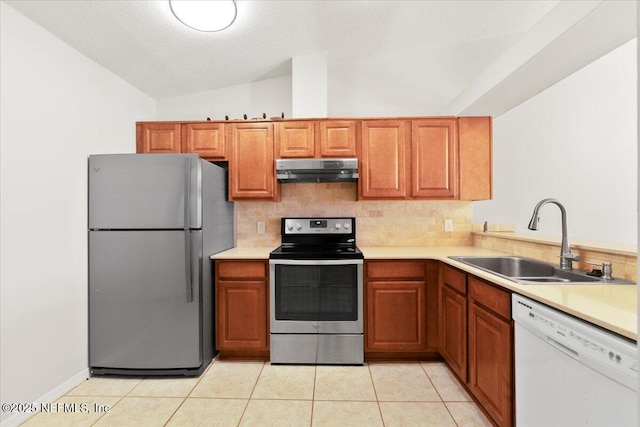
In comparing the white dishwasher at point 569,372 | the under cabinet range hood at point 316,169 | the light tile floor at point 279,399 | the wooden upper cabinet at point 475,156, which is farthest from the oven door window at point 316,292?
the wooden upper cabinet at point 475,156

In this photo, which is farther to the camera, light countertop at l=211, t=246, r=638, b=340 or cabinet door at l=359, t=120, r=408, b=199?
cabinet door at l=359, t=120, r=408, b=199

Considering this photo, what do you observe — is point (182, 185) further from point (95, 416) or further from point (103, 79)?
point (95, 416)

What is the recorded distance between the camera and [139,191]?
230 centimetres

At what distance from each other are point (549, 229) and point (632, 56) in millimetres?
2152

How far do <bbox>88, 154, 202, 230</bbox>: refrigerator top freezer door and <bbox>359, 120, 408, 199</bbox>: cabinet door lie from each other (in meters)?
1.56

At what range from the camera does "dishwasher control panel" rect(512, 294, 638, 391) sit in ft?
2.96

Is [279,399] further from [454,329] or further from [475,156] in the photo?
[475,156]

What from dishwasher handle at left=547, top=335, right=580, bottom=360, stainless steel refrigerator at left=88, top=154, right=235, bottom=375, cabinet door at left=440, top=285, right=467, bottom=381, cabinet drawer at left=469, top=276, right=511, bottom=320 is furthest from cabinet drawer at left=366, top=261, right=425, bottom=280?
stainless steel refrigerator at left=88, top=154, right=235, bottom=375

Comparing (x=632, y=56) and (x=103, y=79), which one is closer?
(x=103, y=79)

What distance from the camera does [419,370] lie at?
2.43 meters

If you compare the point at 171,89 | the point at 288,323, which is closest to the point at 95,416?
the point at 288,323

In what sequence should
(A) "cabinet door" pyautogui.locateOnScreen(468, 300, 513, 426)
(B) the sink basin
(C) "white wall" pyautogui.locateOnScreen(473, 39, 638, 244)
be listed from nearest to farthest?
(A) "cabinet door" pyautogui.locateOnScreen(468, 300, 513, 426), (B) the sink basin, (C) "white wall" pyautogui.locateOnScreen(473, 39, 638, 244)

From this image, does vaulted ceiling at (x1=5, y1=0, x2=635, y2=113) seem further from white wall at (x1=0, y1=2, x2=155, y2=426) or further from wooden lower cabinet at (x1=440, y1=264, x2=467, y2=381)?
wooden lower cabinet at (x1=440, y1=264, x2=467, y2=381)

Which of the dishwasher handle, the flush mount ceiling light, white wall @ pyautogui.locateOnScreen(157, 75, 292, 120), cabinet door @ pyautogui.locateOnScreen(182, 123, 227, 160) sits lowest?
the dishwasher handle
